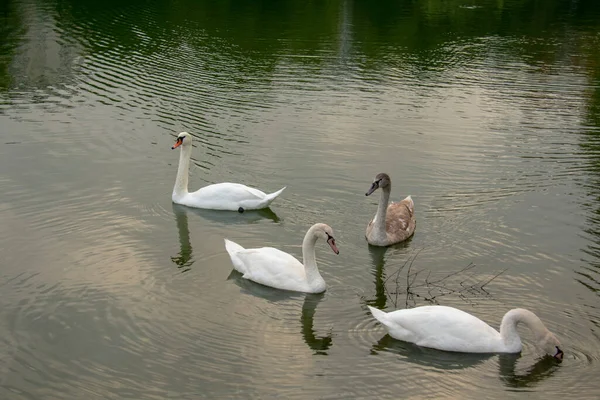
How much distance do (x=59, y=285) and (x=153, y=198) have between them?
377 centimetres

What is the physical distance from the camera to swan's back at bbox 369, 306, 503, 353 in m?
10.0

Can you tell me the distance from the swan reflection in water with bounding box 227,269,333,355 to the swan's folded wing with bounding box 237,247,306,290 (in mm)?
81

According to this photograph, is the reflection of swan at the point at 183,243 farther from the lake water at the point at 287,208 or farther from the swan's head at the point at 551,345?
the swan's head at the point at 551,345

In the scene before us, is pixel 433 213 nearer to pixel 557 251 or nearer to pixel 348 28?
pixel 557 251

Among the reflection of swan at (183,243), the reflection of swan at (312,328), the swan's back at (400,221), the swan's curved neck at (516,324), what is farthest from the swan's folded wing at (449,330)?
the reflection of swan at (183,243)

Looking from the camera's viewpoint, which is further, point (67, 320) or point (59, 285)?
point (59, 285)

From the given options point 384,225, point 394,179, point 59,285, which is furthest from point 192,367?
point 394,179

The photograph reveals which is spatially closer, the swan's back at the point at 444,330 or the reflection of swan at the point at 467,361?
the reflection of swan at the point at 467,361

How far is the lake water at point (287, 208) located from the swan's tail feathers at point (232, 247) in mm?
248

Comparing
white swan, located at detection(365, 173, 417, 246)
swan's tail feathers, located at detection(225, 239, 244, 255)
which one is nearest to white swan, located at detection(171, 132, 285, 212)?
white swan, located at detection(365, 173, 417, 246)

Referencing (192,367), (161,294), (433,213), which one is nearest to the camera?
(192,367)

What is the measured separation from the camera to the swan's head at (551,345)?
Answer: 9.91 metres

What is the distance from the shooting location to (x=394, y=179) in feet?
54.5

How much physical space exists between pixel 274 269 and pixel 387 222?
2473 mm
